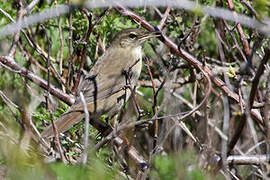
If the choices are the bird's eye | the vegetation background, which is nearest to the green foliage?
the vegetation background

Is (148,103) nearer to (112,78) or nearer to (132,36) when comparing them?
(112,78)

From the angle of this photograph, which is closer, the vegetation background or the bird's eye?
the vegetation background

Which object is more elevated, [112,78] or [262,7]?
[262,7]

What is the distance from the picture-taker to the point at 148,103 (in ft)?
17.0

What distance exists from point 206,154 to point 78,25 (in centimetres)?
231

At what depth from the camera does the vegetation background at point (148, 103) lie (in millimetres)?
2732

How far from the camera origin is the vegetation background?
2.73m

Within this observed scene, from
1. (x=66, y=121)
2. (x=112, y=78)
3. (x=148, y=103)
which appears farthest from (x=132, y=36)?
(x=66, y=121)

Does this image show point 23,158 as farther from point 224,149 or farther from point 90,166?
point 224,149

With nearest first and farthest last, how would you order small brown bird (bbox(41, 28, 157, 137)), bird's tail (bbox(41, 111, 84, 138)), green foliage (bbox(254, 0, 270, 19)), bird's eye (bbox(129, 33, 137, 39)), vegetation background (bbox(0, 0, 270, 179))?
green foliage (bbox(254, 0, 270, 19)) < vegetation background (bbox(0, 0, 270, 179)) < bird's tail (bbox(41, 111, 84, 138)) < small brown bird (bbox(41, 28, 157, 137)) < bird's eye (bbox(129, 33, 137, 39))

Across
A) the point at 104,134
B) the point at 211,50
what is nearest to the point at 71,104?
the point at 104,134

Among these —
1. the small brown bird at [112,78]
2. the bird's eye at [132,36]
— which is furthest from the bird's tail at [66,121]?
the bird's eye at [132,36]

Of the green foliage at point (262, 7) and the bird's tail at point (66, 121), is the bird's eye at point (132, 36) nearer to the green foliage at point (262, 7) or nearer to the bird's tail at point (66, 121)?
the bird's tail at point (66, 121)

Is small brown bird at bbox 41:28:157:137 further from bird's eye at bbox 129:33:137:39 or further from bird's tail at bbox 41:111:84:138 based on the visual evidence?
bird's tail at bbox 41:111:84:138
